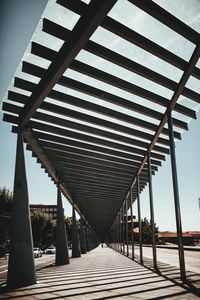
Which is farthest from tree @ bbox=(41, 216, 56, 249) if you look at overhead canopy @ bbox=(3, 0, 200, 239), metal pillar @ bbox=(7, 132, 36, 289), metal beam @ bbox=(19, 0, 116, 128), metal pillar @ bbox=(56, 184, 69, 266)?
metal beam @ bbox=(19, 0, 116, 128)

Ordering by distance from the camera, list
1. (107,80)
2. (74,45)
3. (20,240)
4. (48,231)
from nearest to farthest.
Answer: (74,45)
(107,80)
(20,240)
(48,231)

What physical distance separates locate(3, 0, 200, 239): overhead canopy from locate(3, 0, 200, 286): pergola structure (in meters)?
0.02

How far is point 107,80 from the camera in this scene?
23.8 feet

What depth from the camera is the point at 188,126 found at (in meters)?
10.2

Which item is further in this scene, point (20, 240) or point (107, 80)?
point (20, 240)

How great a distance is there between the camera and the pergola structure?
557 centimetres

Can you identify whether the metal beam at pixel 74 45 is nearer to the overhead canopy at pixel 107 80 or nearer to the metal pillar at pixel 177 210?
the overhead canopy at pixel 107 80

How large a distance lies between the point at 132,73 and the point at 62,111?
2727 millimetres

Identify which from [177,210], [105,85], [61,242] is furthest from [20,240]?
[61,242]

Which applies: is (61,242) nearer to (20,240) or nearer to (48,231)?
(20,240)

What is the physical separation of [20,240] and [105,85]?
199 inches

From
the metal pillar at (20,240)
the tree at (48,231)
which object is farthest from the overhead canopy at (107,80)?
the tree at (48,231)

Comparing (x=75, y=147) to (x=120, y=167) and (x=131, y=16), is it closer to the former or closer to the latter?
(x=120, y=167)

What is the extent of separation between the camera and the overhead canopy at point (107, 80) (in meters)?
5.54
